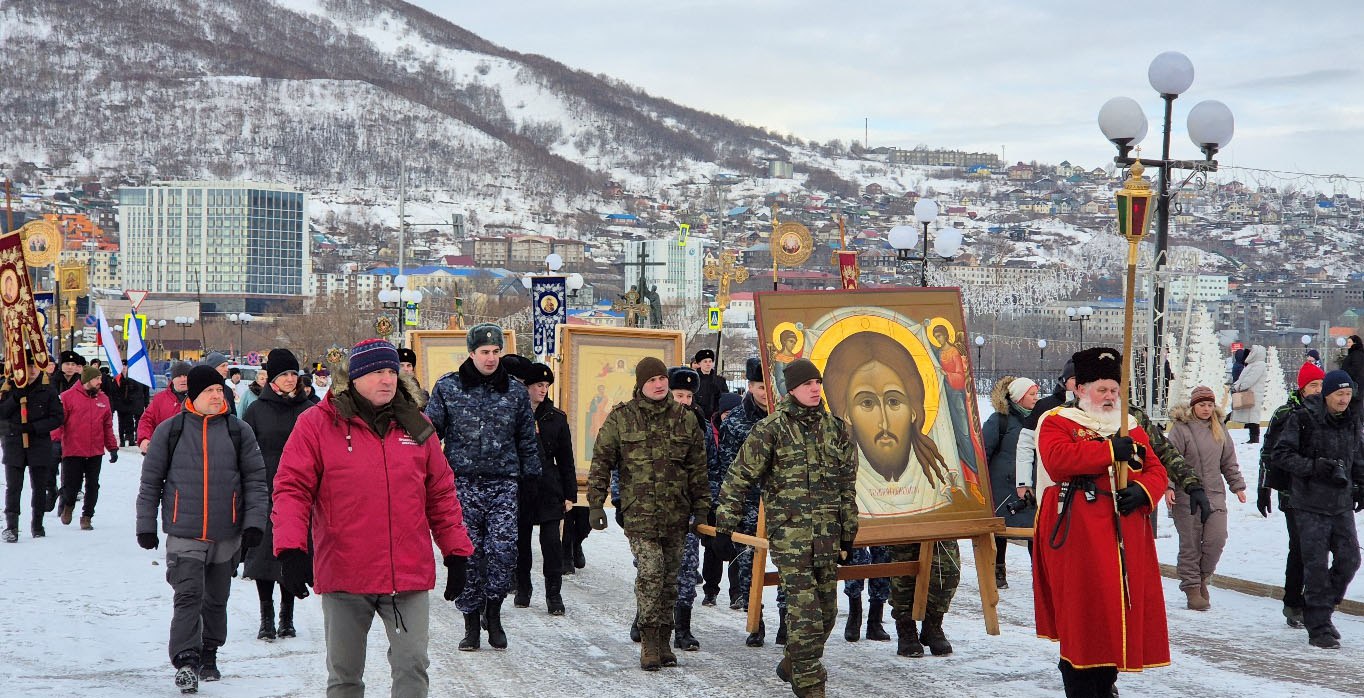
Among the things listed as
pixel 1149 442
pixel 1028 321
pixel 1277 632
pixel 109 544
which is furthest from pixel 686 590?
pixel 1028 321

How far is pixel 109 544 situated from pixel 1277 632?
10.5m

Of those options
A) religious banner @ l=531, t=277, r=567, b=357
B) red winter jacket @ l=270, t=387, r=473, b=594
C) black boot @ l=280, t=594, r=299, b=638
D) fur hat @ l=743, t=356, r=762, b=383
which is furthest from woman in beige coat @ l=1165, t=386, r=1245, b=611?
religious banner @ l=531, t=277, r=567, b=357

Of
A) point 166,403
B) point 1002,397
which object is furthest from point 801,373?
point 166,403

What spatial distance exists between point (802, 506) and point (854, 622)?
2.20 metres

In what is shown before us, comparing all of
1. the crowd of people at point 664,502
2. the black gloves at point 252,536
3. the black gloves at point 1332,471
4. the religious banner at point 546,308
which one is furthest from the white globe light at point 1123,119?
the religious banner at point 546,308

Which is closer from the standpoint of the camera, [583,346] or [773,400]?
[773,400]

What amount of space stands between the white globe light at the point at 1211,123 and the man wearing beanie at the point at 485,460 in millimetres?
7248

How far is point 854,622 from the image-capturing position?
9.39 meters

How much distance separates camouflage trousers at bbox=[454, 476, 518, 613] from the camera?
29.6 feet

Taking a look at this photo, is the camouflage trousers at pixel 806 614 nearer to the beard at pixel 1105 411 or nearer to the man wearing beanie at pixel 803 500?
the man wearing beanie at pixel 803 500

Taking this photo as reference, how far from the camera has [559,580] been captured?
416 inches

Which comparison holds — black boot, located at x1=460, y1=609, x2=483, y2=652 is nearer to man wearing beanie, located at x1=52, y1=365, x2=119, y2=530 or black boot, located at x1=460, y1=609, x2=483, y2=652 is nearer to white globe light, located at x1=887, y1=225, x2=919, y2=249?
man wearing beanie, located at x1=52, y1=365, x2=119, y2=530

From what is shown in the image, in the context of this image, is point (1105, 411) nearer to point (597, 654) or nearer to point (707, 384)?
point (597, 654)

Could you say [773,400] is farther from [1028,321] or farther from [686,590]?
[1028,321]
